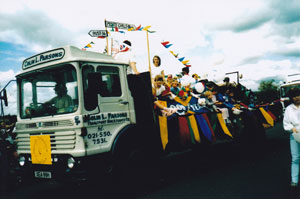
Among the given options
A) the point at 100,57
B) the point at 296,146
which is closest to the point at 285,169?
the point at 296,146

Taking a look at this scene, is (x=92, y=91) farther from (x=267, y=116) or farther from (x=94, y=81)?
(x=267, y=116)

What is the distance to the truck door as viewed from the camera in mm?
4523

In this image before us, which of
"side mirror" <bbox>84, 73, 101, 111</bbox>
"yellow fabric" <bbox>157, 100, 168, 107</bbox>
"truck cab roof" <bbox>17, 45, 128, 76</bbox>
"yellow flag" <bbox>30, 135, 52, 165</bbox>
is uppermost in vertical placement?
"truck cab roof" <bbox>17, 45, 128, 76</bbox>

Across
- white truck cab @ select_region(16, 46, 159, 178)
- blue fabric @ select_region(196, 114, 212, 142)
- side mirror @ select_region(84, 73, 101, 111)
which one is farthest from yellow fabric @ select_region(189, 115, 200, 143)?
side mirror @ select_region(84, 73, 101, 111)

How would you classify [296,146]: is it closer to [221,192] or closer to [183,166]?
[221,192]

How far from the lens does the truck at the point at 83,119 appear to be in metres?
4.37

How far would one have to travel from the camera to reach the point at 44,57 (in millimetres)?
4922

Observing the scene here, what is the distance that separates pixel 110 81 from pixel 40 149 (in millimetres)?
1686

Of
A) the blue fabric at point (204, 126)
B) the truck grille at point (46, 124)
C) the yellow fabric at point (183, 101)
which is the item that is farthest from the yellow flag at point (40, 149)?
the blue fabric at point (204, 126)

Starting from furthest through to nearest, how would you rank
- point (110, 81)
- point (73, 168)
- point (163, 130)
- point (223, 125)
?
point (223, 125), point (163, 130), point (110, 81), point (73, 168)

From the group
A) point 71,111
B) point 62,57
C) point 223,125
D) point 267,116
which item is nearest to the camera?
point 71,111

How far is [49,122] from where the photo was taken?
4602mm

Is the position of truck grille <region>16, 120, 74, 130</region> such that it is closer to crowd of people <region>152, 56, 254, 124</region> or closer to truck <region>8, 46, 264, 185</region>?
truck <region>8, 46, 264, 185</region>

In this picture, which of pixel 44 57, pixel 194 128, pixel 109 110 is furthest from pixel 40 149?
pixel 194 128
